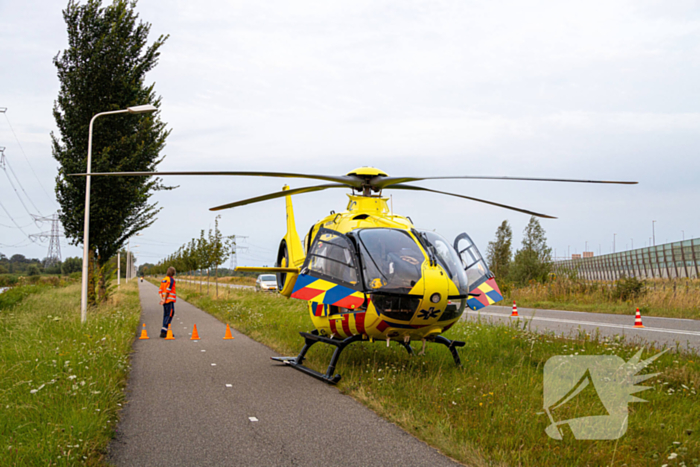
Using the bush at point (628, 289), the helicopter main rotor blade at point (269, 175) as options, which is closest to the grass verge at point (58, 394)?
the helicopter main rotor blade at point (269, 175)

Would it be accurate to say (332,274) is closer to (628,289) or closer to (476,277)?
(476,277)

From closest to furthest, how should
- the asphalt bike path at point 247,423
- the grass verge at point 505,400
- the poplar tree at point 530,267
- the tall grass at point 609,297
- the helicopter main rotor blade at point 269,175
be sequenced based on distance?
the grass verge at point 505,400
the asphalt bike path at point 247,423
the helicopter main rotor blade at point 269,175
the tall grass at point 609,297
the poplar tree at point 530,267

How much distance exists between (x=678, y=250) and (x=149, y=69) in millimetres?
29699

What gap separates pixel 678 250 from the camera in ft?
97.2

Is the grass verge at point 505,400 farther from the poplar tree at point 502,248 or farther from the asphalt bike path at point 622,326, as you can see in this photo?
the poplar tree at point 502,248

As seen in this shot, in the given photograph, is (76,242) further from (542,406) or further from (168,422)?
(542,406)

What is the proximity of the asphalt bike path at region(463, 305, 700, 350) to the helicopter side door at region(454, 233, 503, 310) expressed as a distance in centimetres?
311

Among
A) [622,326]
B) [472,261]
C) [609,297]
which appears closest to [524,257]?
[609,297]

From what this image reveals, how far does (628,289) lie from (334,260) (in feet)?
57.7

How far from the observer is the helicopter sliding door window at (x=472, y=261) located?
7734 mm

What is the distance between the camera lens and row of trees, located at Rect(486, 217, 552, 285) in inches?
1171

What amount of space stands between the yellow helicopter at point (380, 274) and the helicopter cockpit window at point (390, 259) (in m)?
0.01

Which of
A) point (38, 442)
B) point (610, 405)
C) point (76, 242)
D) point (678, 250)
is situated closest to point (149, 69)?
point (76, 242)

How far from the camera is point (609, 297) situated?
21.0m
